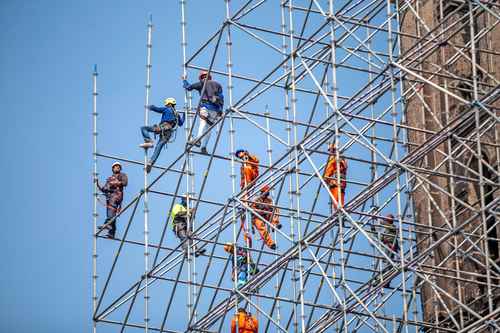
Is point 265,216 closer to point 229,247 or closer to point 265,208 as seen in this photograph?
point 265,208

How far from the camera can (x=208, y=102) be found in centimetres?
5528

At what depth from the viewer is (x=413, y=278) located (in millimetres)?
55281

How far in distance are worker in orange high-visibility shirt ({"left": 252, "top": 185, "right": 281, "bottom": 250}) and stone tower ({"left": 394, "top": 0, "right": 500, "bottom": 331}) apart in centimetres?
372

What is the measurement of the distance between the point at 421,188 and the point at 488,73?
14.5ft

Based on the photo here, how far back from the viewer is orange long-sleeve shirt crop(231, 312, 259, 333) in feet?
176

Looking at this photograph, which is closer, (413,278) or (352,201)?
(352,201)

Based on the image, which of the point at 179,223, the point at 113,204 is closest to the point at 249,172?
the point at 179,223

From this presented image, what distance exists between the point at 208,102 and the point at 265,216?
11.0 ft

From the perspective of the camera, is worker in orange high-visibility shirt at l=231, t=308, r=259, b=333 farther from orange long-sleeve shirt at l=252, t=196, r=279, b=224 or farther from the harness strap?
the harness strap

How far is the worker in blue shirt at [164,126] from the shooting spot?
2242 inches

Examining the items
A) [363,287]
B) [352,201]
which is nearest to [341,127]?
[352,201]

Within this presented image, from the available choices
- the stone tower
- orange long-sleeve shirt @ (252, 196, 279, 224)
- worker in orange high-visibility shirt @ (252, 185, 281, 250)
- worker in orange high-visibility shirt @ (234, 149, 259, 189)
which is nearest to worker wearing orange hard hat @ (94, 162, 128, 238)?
worker in orange high-visibility shirt @ (234, 149, 259, 189)

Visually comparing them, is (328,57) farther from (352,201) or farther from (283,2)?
(352,201)

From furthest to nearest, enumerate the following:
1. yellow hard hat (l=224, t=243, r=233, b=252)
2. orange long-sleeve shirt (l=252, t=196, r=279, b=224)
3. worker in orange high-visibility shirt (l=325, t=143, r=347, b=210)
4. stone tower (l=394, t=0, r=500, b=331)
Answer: yellow hard hat (l=224, t=243, r=233, b=252), orange long-sleeve shirt (l=252, t=196, r=279, b=224), worker in orange high-visibility shirt (l=325, t=143, r=347, b=210), stone tower (l=394, t=0, r=500, b=331)
